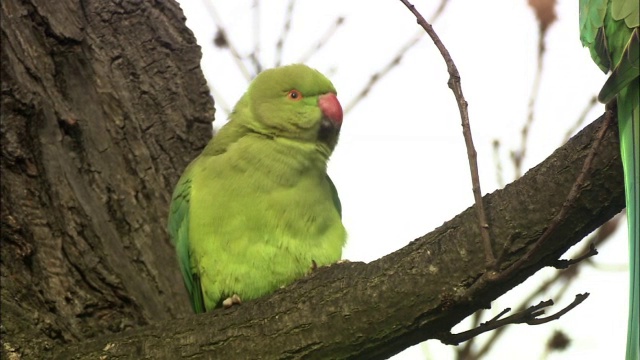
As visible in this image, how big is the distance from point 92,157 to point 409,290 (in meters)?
1.86

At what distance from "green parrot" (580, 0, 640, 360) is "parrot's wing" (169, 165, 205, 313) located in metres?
1.71

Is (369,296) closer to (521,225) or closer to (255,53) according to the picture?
(521,225)

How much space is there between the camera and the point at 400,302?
7.54ft

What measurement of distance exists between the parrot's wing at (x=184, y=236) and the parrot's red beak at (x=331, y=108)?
65 cm

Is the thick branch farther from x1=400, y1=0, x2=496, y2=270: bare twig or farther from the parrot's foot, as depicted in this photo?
the parrot's foot

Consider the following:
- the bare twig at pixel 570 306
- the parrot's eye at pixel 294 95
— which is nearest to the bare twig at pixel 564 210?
the bare twig at pixel 570 306

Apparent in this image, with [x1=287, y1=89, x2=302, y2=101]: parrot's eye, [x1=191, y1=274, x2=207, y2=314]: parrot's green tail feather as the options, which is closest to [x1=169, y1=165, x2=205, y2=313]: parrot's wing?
[x1=191, y1=274, x2=207, y2=314]: parrot's green tail feather

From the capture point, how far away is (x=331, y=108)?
3613 mm

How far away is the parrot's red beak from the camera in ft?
11.8

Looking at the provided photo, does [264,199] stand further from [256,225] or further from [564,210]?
[564,210]

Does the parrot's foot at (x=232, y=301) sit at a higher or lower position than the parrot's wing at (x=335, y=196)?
lower

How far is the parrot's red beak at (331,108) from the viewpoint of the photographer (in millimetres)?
3598

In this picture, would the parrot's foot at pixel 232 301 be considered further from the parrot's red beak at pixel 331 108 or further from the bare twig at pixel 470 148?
the bare twig at pixel 470 148

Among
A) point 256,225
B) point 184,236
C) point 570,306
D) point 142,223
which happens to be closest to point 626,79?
point 570,306
